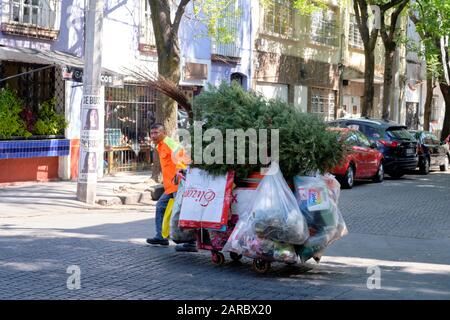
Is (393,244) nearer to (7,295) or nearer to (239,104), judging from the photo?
(239,104)

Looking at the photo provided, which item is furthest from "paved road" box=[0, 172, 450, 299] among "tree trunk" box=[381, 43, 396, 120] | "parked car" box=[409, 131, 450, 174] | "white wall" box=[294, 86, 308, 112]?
"white wall" box=[294, 86, 308, 112]

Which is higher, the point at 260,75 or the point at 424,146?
the point at 260,75

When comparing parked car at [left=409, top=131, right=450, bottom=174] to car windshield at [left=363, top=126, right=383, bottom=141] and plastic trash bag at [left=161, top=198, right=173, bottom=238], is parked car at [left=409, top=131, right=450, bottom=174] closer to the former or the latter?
car windshield at [left=363, top=126, right=383, bottom=141]

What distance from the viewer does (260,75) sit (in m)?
27.6

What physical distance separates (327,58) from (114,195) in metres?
19.2

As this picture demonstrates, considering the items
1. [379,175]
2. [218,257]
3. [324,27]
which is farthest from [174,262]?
[324,27]

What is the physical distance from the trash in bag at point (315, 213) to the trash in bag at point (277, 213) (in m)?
0.16

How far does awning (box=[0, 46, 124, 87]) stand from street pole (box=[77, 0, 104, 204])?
1074 millimetres

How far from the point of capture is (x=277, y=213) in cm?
820

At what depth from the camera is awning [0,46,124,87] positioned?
15836 mm

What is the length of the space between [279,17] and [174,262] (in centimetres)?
2125

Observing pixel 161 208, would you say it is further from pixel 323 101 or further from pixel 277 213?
pixel 323 101

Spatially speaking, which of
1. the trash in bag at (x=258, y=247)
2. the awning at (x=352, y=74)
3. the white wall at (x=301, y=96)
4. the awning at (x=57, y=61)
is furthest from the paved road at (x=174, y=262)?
the awning at (x=352, y=74)
